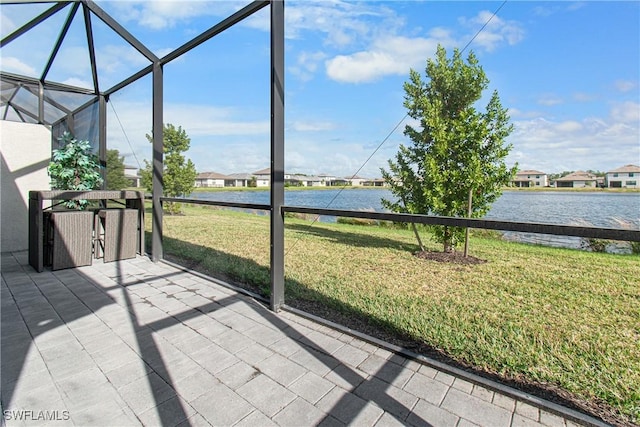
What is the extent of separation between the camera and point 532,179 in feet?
17.0

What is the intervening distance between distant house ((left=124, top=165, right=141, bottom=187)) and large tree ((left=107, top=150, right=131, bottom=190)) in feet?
0.31

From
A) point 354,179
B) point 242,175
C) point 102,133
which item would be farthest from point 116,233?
point 354,179

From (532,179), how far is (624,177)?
47.6 inches

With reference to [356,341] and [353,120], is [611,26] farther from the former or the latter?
[356,341]

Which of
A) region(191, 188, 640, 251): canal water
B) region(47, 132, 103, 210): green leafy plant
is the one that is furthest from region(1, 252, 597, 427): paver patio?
region(191, 188, 640, 251): canal water

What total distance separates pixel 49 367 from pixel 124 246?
2810 millimetres

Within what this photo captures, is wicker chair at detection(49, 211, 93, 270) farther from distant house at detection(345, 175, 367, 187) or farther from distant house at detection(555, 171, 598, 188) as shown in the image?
distant house at detection(555, 171, 598, 188)

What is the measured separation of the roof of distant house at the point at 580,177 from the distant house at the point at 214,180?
6.48 meters

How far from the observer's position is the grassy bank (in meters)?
1.85

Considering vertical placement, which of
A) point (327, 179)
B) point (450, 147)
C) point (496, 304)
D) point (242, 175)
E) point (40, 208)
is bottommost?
point (496, 304)

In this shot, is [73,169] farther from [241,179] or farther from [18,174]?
[241,179]

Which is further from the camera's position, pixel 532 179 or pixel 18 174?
pixel 532 179

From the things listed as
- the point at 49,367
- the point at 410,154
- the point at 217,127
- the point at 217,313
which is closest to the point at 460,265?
the point at 410,154

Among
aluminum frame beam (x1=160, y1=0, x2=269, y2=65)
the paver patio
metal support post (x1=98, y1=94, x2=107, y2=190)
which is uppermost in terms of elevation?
aluminum frame beam (x1=160, y1=0, x2=269, y2=65)
